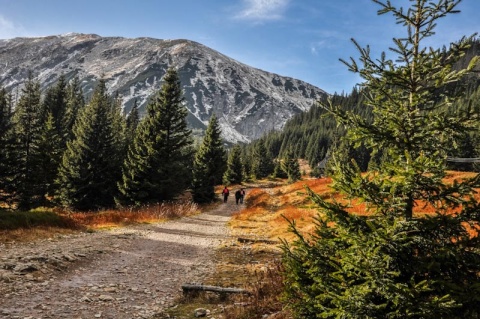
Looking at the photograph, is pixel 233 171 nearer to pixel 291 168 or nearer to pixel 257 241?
pixel 291 168

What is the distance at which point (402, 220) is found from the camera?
4109 millimetres

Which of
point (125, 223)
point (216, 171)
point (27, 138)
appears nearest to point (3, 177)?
point (27, 138)

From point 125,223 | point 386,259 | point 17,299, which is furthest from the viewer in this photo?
point 125,223

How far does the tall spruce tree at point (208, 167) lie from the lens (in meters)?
38.3

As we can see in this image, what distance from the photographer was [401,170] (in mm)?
3887

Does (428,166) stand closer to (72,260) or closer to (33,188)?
(72,260)

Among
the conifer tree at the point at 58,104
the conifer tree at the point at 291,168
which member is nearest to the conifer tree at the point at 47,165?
the conifer tree at the point at 58,104

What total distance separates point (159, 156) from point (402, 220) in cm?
2838

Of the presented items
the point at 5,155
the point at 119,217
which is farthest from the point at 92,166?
the point at 119,217

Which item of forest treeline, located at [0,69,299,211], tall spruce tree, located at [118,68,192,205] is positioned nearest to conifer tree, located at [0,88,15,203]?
forest treeline, located at [0,69,299,211]

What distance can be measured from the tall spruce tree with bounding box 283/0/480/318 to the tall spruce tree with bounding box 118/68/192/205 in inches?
1036

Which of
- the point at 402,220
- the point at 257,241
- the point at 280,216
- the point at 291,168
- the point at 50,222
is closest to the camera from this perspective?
the point at 402,220

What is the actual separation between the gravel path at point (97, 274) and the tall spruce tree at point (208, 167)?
22.8 m

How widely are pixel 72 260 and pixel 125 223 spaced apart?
9.56 metres
